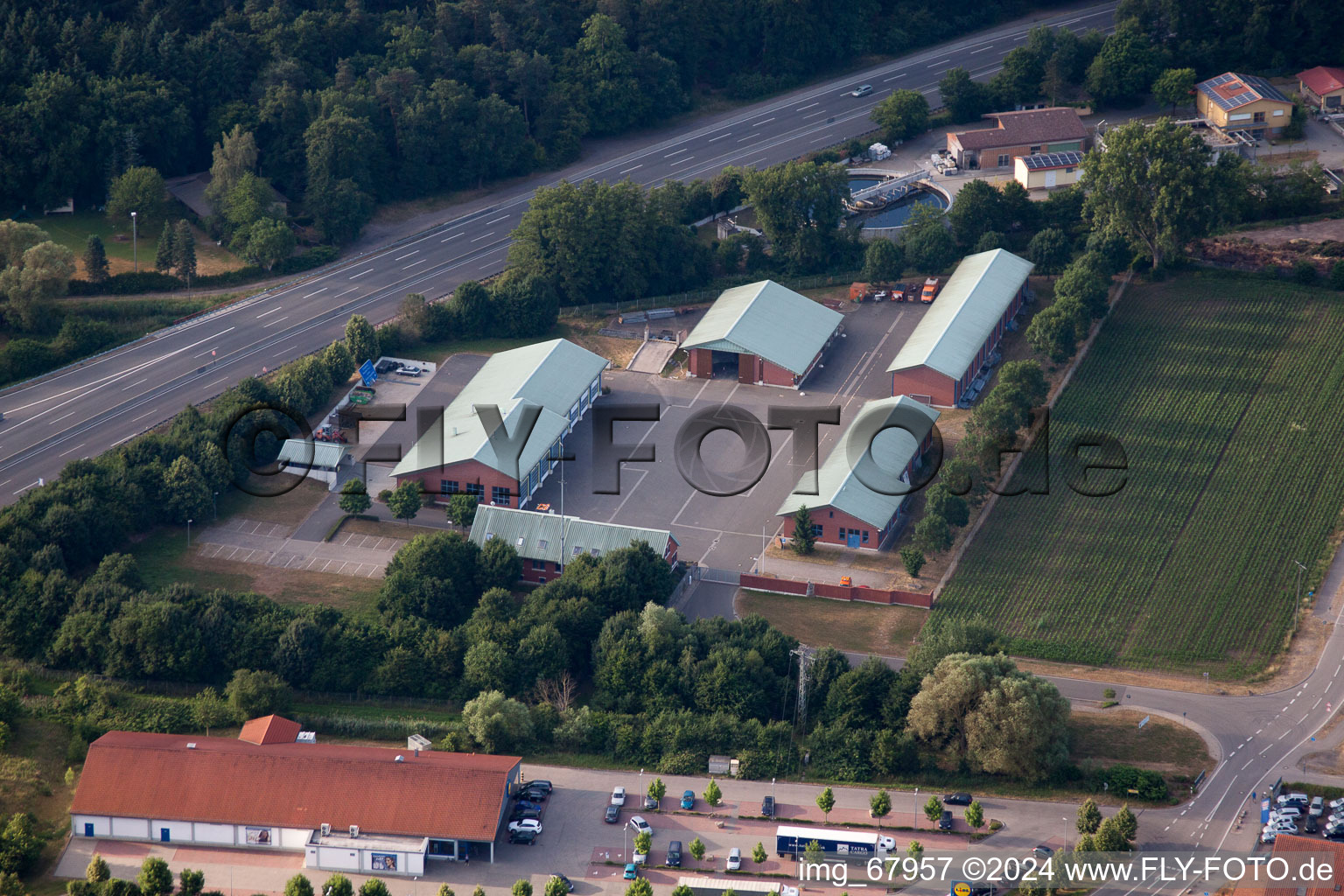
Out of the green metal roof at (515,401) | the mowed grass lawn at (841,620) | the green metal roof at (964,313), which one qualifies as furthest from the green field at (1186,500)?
the green metal roof at (515,401)

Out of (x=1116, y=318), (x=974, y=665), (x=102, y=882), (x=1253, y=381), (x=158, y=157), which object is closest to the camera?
(x=102, y=882)

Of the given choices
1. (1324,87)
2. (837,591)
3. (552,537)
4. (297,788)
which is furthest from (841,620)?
(1324,87)

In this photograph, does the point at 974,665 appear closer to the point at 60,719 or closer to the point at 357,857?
the point at 357,857

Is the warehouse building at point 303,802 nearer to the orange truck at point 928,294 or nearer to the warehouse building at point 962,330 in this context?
the warehouse building at point 962,330

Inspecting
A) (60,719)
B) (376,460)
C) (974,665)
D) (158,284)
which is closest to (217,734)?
(60,719)

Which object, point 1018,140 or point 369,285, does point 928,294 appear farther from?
point 369,285

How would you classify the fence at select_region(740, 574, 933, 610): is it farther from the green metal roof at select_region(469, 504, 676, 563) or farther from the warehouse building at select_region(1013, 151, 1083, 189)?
the warehouse building at select_region(1013, 151, 1083, 189)
